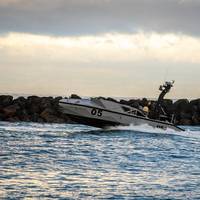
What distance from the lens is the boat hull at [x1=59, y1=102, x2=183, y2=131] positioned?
43531 mm

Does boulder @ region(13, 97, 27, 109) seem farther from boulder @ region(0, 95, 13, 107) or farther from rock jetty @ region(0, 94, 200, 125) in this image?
boulder @ region(0, 95, 13, 107)

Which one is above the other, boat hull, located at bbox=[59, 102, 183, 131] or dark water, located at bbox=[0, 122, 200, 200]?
boat hull, located at bbox=[59, 102, 183, 131]

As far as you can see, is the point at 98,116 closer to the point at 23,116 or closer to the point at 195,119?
the point at 23,116

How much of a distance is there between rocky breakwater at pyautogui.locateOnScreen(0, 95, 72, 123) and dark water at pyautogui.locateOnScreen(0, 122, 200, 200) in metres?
18.1

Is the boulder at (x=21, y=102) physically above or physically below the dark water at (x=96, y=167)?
above

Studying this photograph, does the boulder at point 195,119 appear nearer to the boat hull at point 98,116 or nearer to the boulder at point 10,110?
the boulder at point 10,110

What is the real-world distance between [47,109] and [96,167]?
37.4 meters

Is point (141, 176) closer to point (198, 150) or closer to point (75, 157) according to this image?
point (75, 157)

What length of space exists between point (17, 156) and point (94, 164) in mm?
3516

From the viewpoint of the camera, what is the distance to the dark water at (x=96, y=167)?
58.3 ft

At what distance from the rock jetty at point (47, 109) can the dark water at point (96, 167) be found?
1825 cm

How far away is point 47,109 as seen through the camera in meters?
60.3

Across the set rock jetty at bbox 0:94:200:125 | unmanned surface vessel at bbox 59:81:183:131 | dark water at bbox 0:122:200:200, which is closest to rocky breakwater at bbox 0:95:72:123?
rock jetty at bbox 0:94:200:125

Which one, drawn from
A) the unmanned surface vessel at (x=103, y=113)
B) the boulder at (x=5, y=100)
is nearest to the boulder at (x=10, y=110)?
the boulder at (x=5, y=100)
